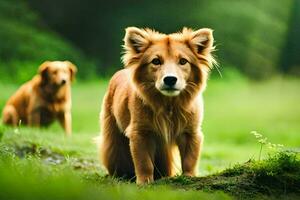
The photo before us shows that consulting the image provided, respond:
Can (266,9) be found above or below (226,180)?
above

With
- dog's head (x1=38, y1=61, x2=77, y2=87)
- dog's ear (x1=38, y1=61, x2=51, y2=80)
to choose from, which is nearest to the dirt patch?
dog's head (x1=38, y1=61, x2=77, y2=87)

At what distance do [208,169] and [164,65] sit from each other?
9.22ft

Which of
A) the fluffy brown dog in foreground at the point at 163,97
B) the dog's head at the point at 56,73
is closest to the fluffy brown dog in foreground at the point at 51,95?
the dog's head at the point at 56,73

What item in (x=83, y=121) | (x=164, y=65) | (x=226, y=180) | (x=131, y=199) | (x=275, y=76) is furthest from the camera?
(x=275, y=76)

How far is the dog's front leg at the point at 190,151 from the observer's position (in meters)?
6.86

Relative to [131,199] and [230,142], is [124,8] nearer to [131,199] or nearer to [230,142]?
[230,142]

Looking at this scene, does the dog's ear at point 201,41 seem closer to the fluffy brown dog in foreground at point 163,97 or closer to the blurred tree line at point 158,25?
the fluffy brown dog in foreground at point 163,97

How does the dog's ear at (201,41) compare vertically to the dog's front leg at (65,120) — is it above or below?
above

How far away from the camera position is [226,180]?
6066 mm

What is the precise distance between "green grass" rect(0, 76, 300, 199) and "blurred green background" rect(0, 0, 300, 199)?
0.05 m

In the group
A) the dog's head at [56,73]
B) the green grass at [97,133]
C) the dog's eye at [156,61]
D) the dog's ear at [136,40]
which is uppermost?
the dog's ear at [136,40]

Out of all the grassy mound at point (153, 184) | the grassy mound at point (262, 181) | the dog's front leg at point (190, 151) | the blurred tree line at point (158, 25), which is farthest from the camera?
the blurred tree line at point (158, 25)

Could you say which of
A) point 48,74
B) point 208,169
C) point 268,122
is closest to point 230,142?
point 268,122

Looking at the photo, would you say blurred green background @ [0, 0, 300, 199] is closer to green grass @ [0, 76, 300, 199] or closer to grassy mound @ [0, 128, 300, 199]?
green grass @ [0, 76, 300, 199]
